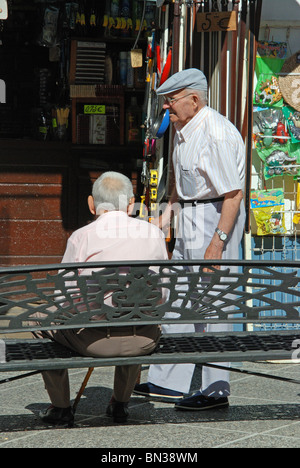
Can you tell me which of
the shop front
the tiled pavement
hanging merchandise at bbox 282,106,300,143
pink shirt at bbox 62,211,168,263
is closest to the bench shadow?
the tiled pavement

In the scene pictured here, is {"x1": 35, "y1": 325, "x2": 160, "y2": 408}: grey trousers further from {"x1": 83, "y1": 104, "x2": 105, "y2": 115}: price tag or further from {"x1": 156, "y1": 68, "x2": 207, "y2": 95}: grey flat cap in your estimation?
{"x1": 83, "y1": 104, "x2": 105, "y2": 115}: price tag

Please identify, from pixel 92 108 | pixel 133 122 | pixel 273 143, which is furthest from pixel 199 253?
pixel 92 108

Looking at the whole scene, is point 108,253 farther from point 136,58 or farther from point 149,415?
point 136,58

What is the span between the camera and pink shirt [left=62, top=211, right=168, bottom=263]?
165 inches

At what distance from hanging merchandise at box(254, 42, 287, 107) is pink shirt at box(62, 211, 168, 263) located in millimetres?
2444

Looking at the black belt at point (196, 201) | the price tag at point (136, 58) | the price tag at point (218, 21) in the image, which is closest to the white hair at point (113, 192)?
the black belt at point (196, 201)

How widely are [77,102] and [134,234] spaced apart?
428cm

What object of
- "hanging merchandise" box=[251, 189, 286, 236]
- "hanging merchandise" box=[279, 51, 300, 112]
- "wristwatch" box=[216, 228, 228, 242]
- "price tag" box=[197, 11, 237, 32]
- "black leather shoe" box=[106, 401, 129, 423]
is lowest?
"black leather shoe" box=[106, 401, 129, 423]

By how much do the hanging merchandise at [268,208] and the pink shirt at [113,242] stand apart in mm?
2239

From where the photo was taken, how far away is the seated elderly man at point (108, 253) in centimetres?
410

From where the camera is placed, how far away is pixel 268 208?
Answer: 6398 millimetres

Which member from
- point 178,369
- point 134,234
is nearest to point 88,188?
point 178,369

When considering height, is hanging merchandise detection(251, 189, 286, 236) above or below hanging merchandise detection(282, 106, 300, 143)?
below
